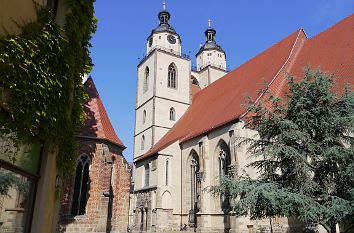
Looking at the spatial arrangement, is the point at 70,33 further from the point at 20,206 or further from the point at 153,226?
the point at 153,226

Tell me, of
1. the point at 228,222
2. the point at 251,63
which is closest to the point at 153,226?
the point at 228,222

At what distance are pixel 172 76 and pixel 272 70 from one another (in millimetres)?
11258

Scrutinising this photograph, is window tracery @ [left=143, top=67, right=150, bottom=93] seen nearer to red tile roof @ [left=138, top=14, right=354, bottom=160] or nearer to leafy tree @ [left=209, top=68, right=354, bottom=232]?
red tile roof @ [left=138, top=14, right=354, bottom=160]

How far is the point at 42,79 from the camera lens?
15.7 feet

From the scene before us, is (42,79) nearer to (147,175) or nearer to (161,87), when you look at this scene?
(147,175)

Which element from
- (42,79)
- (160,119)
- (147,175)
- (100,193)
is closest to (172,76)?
(160,119)

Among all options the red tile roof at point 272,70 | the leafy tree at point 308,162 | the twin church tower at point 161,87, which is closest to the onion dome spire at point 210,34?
the twin church tower at point 161,87

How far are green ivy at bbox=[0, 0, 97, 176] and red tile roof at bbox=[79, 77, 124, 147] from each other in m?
5.59

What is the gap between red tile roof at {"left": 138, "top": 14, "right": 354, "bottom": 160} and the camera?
47.5 feet

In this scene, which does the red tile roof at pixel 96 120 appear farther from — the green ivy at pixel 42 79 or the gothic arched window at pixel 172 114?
the gothic arched window at pixel 172 114

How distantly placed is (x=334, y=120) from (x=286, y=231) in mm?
6634

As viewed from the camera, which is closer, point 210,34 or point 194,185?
point 194,185

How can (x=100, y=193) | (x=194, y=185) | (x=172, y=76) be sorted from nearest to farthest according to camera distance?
(x=100, y=193) < (x=194, y=185) < (x=172, y=76)

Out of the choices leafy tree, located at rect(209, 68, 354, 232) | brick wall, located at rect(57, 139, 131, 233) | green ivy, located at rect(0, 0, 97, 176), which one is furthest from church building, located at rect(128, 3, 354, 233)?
green ivy, located at rect(0, 0, 97, 176)
